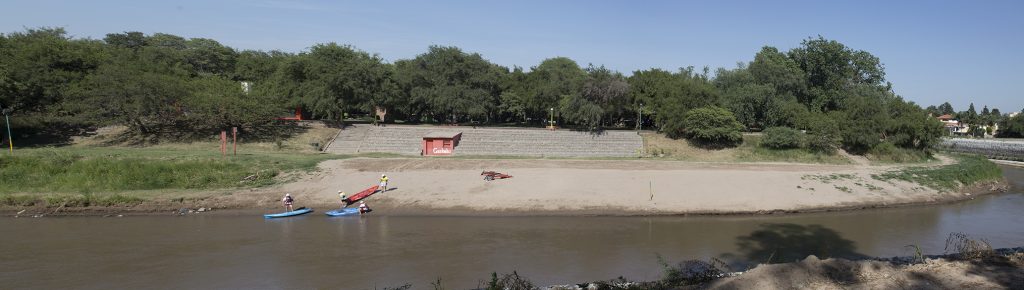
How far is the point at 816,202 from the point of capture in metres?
24.4

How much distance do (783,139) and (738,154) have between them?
378 cm

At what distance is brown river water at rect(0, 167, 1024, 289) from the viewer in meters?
14.1

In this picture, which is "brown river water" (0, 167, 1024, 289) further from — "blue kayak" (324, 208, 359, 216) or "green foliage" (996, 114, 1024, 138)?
"green foliage" (996, 114, 1024, 138)

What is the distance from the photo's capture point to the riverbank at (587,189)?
23000 millimetres

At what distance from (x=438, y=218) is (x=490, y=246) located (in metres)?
5.15

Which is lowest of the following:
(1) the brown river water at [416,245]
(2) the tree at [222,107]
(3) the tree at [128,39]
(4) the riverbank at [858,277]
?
(1) the brown river water at [416,245]

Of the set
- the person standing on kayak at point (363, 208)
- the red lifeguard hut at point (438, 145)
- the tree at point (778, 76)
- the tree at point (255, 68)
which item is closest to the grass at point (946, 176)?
the tree at point (778, 76)

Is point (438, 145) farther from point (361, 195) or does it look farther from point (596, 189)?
point (596, 189)

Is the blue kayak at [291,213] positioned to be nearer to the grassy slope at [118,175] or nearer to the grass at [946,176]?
the grassy slope at [118,175]

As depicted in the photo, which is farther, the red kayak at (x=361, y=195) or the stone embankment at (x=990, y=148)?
the stone embankment at (x=990, y=148)

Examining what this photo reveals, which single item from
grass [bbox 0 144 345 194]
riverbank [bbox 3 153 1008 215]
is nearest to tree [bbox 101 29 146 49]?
grass [bbox 0 144 345 194]

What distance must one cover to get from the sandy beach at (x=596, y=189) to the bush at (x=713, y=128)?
10.6 metres

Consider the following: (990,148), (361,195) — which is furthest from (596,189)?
(990,148)

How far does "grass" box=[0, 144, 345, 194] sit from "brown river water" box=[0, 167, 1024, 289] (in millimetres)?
4630
